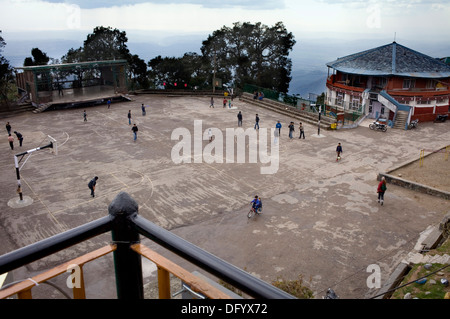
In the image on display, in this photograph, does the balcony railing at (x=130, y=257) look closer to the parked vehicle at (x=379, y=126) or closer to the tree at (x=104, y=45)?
the parked vehicle at (x=379, y=126)

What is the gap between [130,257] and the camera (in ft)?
8.40

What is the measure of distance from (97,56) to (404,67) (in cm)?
3950

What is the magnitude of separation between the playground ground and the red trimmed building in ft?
20.3

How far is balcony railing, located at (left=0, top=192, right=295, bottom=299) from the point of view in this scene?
81.7 inches

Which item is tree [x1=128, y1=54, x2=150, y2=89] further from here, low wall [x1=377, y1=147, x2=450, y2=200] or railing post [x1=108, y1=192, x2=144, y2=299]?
railing post [x1=108, y1=192, x2=144, y2=299]

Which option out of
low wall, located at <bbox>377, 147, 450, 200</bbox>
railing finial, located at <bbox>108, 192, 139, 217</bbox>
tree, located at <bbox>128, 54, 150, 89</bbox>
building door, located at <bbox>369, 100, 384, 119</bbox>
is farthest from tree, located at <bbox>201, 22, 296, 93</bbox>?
railing finial, located at <bbox>108, 192, 139, 217</bbox>

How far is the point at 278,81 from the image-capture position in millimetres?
54031

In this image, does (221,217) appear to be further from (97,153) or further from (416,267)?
(97,153)

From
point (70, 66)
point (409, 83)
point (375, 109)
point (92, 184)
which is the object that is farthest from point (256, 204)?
point (70, 66)

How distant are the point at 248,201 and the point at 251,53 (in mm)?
38187

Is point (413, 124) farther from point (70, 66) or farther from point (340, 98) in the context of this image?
point (70, 66)

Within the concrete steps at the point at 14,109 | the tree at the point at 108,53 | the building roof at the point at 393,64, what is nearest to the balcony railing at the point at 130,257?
the building roof at the point at 393,64
